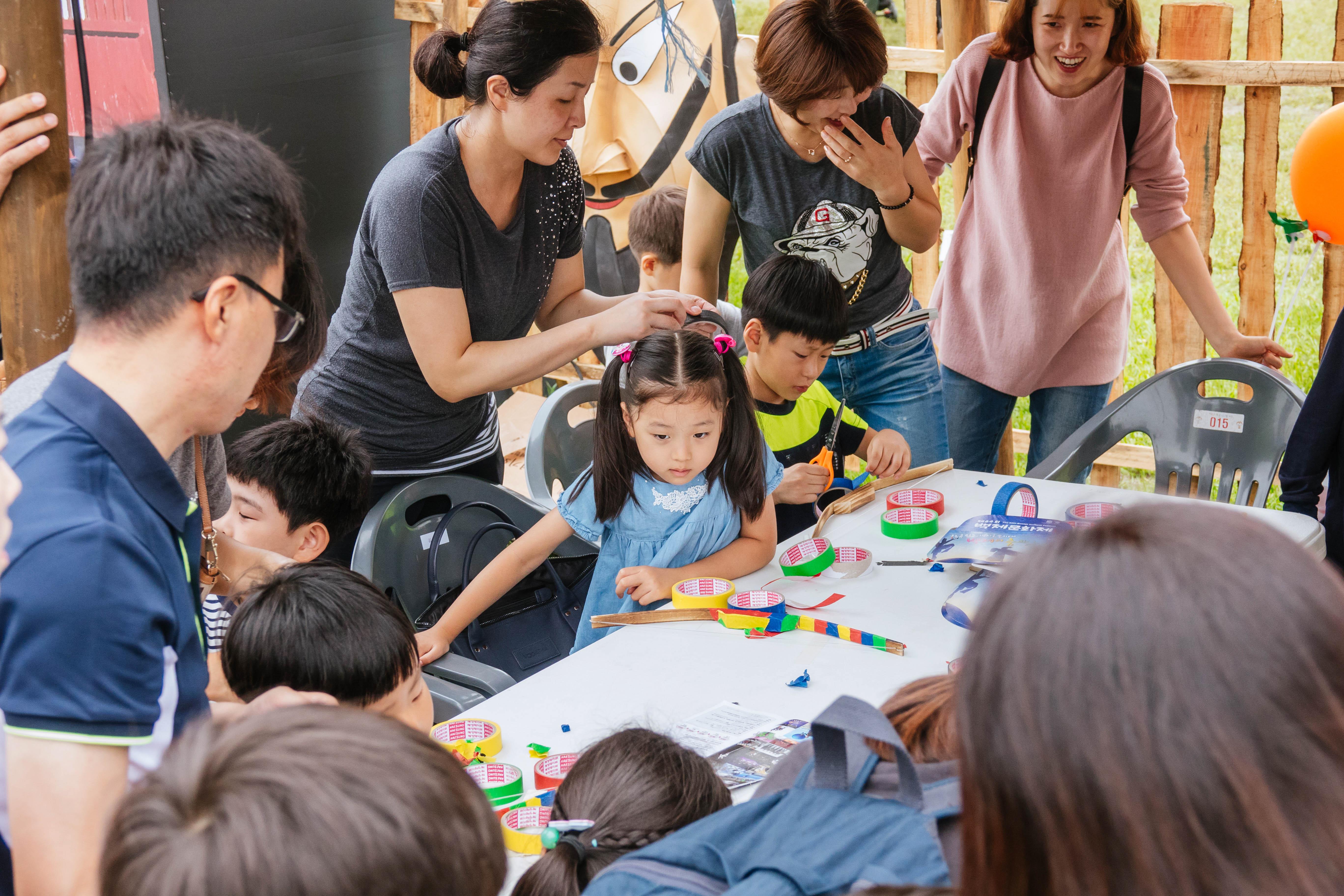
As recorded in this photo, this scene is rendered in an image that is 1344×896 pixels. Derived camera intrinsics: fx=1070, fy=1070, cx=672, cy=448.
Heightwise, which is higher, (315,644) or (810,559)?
(315,644)

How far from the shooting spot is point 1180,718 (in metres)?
0.47

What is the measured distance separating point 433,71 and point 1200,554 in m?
1.96

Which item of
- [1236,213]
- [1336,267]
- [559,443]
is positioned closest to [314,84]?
[559,443]

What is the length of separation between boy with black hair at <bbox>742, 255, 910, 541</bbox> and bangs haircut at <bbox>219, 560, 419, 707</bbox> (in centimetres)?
125

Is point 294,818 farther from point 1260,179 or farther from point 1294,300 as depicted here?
point 1260,179

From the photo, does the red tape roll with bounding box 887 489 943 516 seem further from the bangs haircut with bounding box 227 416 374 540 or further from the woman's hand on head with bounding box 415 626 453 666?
the bangs haircut with bounding box 227 416 374 540

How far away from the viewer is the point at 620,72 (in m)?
4.52

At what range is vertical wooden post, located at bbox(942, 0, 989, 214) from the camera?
3.60 m

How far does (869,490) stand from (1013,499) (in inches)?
12.7

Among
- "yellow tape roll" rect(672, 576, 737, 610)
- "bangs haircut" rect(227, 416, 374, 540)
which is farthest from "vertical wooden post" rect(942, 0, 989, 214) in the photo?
"bangs haircut" rect(227, 416, 374, 540)

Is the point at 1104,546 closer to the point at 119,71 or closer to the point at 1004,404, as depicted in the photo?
the point at 1004,404

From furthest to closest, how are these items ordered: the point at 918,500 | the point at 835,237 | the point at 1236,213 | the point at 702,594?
the point at 1236,213, the point at 835,237, the point at 918,500, the point at 702,594

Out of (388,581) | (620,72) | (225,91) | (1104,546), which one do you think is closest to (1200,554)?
(1104,546)

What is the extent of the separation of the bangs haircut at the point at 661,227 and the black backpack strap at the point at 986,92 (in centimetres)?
100
